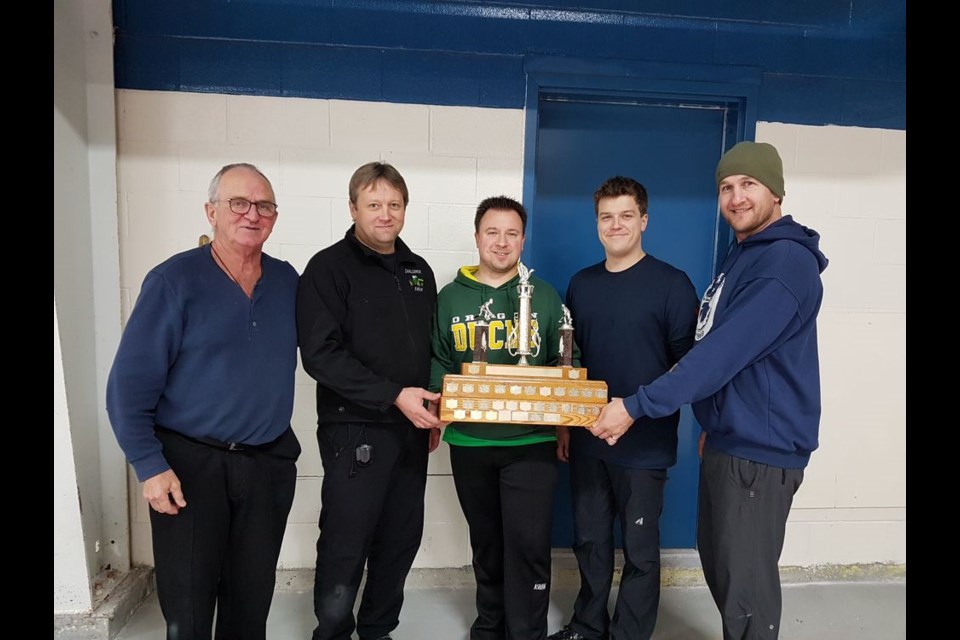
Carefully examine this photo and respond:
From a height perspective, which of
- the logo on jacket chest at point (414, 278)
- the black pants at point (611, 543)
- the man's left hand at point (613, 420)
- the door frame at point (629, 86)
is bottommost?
the black pants at point (611, 543)

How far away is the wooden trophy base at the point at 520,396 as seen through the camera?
1732 millimetres

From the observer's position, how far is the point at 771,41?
2539 mm

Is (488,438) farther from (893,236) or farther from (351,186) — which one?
(893,236)

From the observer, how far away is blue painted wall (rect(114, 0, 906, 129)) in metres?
2.31

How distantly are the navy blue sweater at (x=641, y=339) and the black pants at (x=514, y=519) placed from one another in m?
0.26

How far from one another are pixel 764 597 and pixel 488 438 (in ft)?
3.05

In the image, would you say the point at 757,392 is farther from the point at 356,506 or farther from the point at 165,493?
the point at 165,493

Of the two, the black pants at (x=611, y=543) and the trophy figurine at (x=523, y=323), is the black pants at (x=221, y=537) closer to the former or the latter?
the trophy figurine at (x=523, y=323)

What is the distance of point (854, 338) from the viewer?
269cm

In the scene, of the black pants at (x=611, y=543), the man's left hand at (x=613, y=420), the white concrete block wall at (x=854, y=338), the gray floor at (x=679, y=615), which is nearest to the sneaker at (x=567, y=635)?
the black pants at (x=611, y=543)

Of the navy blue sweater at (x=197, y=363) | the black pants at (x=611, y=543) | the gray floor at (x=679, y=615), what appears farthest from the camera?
the gray floor at (x=679, y=615)

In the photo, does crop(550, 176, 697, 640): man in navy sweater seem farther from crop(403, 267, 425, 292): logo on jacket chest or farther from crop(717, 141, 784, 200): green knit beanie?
crop(403, 267, 425, 292): logo on jacket chest

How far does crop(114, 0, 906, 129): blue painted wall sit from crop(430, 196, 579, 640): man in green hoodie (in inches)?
33.5

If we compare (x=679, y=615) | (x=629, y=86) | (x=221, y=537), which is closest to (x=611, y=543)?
(x=679, y=615)
